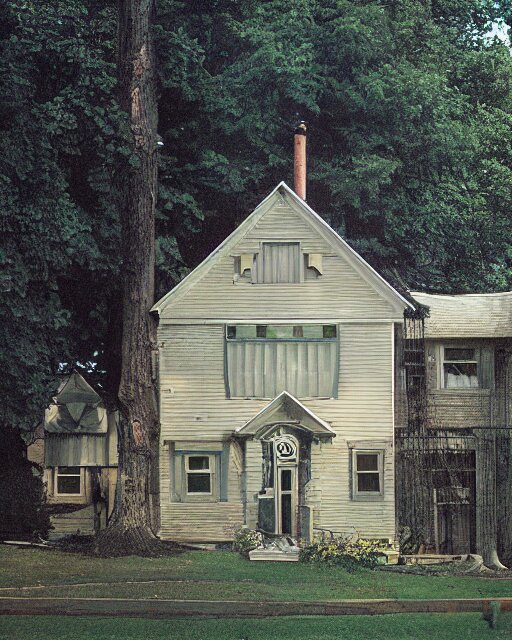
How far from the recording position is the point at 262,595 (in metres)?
29.8

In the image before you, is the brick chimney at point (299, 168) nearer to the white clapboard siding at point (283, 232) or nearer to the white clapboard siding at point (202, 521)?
the white clapboard siding at point (283, 232)

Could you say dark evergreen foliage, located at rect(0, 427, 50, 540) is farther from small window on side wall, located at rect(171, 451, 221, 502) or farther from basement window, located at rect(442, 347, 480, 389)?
basement window, located at rect(442, 347, 480, 389)

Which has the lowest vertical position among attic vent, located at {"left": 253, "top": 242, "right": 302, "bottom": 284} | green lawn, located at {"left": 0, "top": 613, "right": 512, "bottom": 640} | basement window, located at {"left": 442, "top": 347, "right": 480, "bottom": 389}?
green lawn, located at {"left": 0, "top": 613, "right": 512, "bottom": 640}

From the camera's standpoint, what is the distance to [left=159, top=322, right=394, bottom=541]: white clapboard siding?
128 ft

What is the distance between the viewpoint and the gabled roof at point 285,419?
3869cm

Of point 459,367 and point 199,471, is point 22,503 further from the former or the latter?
point 459,367

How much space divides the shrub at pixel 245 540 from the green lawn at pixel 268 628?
11.2 m

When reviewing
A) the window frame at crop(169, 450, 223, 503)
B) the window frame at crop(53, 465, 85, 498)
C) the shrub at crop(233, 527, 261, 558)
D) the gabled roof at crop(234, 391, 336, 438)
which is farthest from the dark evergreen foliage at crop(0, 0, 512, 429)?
the shrub at crop(233, 527, 261, 558)

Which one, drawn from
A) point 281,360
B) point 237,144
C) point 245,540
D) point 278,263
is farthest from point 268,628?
point 237,144

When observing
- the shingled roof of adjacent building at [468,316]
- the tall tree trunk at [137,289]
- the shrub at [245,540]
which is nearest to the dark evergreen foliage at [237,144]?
the tall tree trunk at [137,289]

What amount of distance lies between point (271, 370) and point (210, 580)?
8.33m

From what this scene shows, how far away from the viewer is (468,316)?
43438mm

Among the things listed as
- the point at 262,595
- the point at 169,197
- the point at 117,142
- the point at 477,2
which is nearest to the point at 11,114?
the point at 117,142

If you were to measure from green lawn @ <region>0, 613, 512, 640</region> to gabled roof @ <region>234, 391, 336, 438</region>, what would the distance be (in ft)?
38.6
